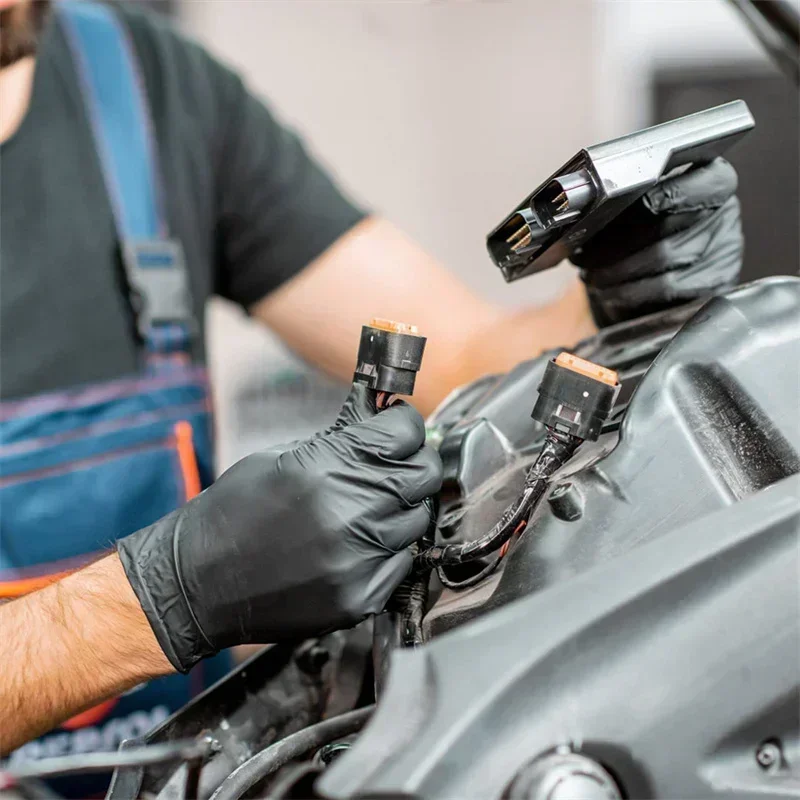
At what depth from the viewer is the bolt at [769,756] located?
38 centimetres

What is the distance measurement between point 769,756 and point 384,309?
2.42ft

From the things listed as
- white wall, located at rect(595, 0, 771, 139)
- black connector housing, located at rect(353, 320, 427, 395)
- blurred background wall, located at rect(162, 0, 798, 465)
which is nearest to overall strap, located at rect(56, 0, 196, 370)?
black connector housing, located at rect(353, 320, 427, 395)

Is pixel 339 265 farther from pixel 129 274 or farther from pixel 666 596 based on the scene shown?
pixel 666 596

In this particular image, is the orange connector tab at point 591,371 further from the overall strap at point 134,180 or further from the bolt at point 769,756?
the overall strap at point 134,180

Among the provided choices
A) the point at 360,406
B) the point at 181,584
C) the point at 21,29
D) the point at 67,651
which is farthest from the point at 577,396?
the point at 21,29

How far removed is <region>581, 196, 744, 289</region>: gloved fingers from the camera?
59 centimetres

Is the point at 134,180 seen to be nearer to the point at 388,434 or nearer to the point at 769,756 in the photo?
the point at 388,434

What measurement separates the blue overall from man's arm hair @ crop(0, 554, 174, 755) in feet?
0.62

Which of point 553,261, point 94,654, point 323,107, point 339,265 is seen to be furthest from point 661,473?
point 323,107

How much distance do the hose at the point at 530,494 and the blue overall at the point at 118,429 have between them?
15.1 inches

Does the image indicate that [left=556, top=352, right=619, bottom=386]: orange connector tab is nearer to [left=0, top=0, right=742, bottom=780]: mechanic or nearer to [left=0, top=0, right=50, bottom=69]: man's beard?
[left=0, top=0, right=742, bottom=780]: mechanic

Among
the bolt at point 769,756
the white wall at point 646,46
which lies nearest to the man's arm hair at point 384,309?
the bolt at point 769,756

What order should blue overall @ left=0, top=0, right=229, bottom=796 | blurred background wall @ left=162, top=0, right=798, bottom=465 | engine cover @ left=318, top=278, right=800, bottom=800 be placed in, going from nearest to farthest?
engine cover @ left=318, top=278, right=800, bottom=800 → blue overall @ left=0, top=0, right=229, bottom=796 → blurred background wall @ left=162, top=0, right=798, bottom=465

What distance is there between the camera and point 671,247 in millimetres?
587
